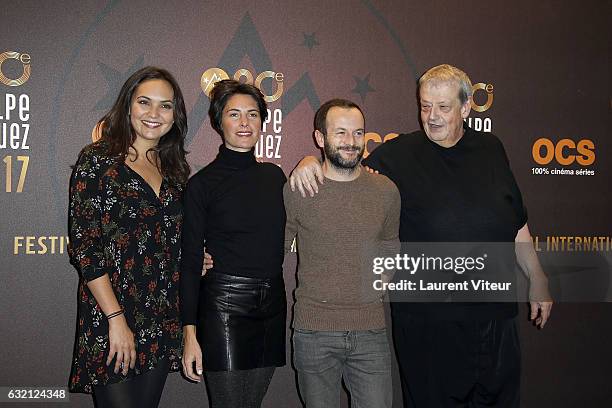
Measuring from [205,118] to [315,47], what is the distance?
27.0 inches

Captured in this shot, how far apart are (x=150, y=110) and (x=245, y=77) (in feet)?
3.01

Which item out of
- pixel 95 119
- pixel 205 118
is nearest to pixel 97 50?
pixel 95 119

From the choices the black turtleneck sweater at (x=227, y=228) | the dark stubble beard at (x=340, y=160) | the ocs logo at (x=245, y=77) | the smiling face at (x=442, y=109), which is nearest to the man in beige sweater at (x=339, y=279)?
the dark stubble beard at (x=340, y=160)

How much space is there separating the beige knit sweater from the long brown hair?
17.5 inches

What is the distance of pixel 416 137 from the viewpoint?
251 cm

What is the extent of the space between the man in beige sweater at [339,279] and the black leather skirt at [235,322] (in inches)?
6.7

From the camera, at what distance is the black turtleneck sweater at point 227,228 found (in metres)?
2.06

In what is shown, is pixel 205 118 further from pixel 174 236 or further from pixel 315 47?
pixel 174 236

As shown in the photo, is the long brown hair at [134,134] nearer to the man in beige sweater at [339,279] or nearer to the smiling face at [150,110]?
the smiling face at [150,110]

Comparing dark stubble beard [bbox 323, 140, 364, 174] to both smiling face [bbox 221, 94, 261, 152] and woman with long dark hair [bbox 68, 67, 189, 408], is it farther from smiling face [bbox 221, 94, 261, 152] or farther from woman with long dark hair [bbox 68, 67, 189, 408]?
woman with long dark hair [bbox 68, 67, 189, 408]

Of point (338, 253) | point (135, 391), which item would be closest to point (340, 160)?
point (338, 253)

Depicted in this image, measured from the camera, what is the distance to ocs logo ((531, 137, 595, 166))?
325cm

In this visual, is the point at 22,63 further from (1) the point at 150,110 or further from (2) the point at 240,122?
(2) the point at 240,122

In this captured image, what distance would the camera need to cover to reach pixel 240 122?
7.04ft
